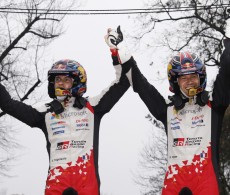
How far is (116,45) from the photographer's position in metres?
6.41

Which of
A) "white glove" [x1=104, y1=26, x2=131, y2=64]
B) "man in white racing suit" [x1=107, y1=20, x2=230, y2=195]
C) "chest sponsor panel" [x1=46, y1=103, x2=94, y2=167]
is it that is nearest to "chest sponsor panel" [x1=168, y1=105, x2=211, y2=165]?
"man in white racing suit" [x1=107, y1=20, x2=230, y2=195]

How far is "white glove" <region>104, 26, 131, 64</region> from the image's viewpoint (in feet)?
20.8

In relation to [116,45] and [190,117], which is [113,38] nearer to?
[116,45]

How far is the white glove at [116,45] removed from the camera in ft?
20.8

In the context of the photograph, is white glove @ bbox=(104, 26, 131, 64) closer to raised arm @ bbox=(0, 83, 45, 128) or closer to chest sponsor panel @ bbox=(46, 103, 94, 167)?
chest sponsor panel @ bbox=(46, 103, 94, 167)

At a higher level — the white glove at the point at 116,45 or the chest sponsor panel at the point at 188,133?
the white glove at the point at 116,45

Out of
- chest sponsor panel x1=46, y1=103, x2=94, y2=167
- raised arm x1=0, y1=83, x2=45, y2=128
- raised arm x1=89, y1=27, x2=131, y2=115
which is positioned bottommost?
chest sponsor panel x1=46, y1=103, x2=94, y2=167

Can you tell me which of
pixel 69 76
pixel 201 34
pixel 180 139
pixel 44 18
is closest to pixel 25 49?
pixel 44 18

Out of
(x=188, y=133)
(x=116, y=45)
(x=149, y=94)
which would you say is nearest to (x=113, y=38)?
(x=116, y=45)

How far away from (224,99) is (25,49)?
11439mm

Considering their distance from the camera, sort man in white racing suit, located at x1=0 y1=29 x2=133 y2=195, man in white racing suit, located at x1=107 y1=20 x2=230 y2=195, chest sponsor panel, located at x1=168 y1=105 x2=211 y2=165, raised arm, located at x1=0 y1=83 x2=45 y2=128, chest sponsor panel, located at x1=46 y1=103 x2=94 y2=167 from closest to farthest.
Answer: man in white racing suit, located at x1=107 y1=20 x2=230 y2=195 → chest sponsor panel, located at x1=168 y1=105 x2=211 y2=165 → man in white racing suit, located at x1=0 y1=29 x2=133 y2=195 → chest sponsor panel, located at x1=46 y1=103 x2=94 y2=167 → raised arm, located at x1=0 y1=83 x2=45 y2=128

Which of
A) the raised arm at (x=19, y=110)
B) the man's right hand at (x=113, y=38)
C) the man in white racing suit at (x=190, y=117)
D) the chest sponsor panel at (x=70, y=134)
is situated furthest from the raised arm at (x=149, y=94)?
the raised arm at (x=19, y=110)

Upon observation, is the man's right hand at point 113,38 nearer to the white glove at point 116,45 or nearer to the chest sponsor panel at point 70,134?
the white glove at point 116,45

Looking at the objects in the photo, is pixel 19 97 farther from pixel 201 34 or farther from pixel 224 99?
pixel 224 99
